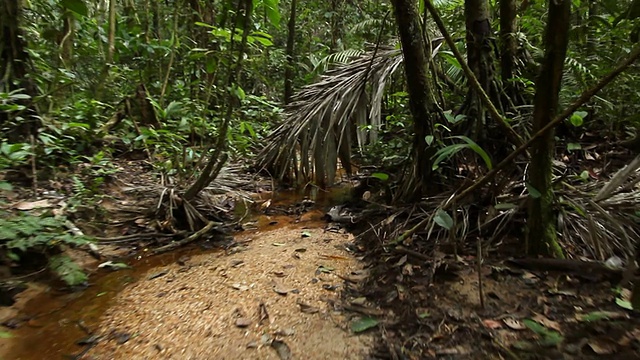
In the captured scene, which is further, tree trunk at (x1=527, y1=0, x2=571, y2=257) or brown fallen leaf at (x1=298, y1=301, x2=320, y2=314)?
brown fallen leaf at (x1=298, y1=301, x2=320, y2=314)

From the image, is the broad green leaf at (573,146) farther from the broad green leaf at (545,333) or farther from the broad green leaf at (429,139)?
the broad green leaf at (545,333)

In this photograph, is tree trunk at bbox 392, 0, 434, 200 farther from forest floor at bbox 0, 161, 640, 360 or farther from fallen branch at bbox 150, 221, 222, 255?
→ fallen branch at bbox 150, 221, 222, 255

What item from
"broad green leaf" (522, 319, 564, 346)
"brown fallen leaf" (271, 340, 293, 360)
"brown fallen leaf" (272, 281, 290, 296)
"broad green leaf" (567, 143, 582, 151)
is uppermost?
"broad green leaf" (567, 143, 582, 151)

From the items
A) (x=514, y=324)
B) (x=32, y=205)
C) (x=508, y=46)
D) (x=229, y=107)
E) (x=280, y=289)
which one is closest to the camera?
(x=514, y=324)

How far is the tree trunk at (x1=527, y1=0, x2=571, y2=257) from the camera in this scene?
163 centimetres

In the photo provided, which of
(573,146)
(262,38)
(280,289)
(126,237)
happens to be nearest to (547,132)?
(573,146)

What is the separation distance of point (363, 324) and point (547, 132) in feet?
3.88

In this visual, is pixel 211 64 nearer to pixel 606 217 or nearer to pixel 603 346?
pixel 606 217

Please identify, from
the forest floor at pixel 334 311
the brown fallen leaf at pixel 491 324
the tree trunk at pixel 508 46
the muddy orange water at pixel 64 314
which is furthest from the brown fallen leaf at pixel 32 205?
the tree trunk at pixel 508 46

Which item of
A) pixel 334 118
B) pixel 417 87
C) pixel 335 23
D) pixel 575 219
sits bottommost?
pixel 575 219

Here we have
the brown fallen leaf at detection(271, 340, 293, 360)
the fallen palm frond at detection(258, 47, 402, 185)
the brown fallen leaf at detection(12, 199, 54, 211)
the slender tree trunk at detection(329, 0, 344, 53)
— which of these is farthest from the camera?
the slender tree trunk at detection(329, 0, 344, 53)

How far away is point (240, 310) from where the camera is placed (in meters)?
2.00

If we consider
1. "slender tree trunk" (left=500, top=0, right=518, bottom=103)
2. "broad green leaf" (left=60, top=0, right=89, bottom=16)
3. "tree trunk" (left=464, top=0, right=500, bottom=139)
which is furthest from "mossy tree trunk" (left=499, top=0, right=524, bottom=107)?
"broad green leaf" (left=60, top=0, right=89, bottom=16)

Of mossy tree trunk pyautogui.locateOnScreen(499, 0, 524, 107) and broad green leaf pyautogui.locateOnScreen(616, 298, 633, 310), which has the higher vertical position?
mossy tree trunk pyautogui.locateOnScreen(499, 0, 524, 107)
